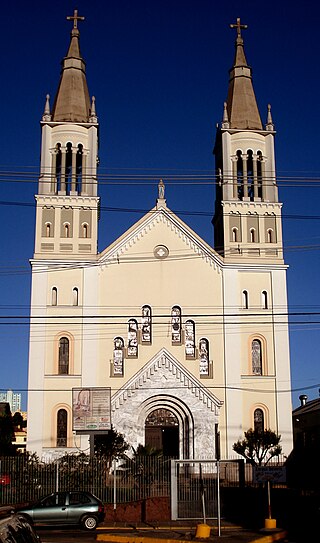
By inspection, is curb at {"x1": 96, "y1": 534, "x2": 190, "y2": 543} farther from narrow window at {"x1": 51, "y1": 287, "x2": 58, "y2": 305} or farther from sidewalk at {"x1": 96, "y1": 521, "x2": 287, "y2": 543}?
narrow window at {"x1": 51, "y1": 287, "x2": 58, "y2": 305}

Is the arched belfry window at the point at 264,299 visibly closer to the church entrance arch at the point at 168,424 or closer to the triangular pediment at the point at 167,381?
the triangular pediment at the point at 167,381

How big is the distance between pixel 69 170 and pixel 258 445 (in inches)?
825

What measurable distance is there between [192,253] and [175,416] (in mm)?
10094

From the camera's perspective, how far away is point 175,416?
4591 cm

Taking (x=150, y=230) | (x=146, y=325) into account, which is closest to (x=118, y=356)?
(x=146, y=325)

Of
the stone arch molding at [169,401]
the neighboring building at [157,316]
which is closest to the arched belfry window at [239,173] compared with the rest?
the neighboring building at [157,316]

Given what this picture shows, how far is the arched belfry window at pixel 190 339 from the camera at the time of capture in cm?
4709

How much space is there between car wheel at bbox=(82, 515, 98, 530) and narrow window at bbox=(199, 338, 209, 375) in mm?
20485

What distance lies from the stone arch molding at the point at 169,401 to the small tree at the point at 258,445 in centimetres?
179

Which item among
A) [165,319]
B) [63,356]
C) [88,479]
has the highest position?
Answer: [165,319]

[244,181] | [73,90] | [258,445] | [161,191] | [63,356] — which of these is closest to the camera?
[258,445]

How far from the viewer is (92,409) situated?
36344 mm

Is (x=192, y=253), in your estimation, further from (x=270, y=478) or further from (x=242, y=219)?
(x=270, y=478)

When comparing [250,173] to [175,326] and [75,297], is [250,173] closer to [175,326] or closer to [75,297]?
[175,326]
